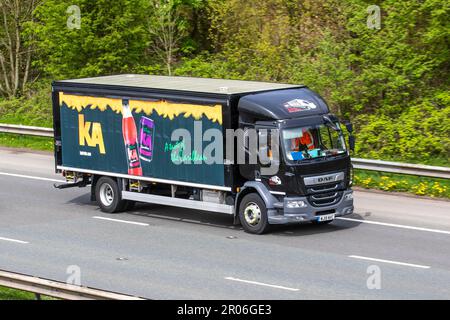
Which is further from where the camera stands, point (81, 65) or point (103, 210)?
point (81, 65)

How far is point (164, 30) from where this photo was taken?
38.4 m

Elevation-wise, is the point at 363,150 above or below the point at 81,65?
below

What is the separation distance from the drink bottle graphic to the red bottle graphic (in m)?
0.17

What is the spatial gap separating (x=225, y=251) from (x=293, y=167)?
7.52 feet

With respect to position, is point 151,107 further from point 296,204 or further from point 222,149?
point 296,204

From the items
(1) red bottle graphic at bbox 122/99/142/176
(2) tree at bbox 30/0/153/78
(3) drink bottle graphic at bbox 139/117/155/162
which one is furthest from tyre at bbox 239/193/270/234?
(2) tree at bbox 30/0/153/78

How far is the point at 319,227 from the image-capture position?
22.1m

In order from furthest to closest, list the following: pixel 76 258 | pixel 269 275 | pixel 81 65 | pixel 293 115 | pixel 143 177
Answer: pixel 81 65, pixel 143 177, pixel 293 115, pixel 76 258, pixel 269 275

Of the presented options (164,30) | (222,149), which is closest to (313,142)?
(222,149)

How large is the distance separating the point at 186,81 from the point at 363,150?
24.8 ft

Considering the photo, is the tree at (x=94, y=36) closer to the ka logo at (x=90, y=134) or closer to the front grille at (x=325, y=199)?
the ka logo at (x=90, y=134)
